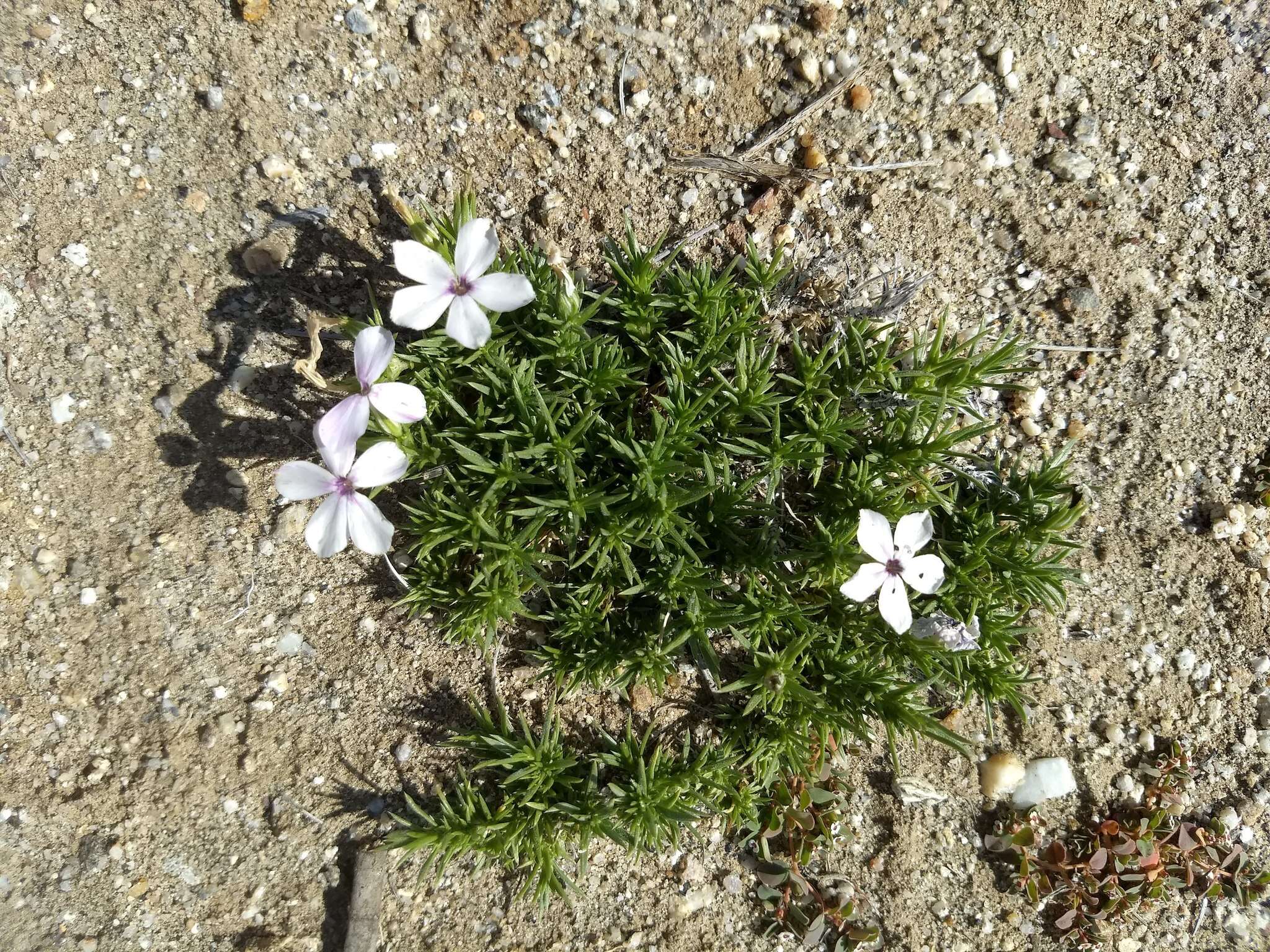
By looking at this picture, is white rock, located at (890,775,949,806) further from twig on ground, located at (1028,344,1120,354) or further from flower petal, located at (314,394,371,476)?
flower petal, located at (314,394,371,476)

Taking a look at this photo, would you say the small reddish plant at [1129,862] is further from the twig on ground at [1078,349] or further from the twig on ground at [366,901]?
the twig on ground at [366,901]

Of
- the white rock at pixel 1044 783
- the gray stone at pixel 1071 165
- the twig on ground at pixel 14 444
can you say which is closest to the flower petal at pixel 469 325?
the twig on ground at pixel 14 444

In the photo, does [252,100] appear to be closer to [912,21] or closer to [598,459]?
[598,459]

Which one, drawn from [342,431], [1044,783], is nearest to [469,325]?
[342,431]

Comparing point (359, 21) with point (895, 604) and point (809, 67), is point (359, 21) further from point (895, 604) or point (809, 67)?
point (895, 604)

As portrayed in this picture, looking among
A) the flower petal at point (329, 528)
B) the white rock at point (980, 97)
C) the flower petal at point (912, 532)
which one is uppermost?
the white rock at point (980, 97)

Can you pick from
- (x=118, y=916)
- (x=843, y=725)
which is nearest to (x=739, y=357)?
(x=843, y=725)
